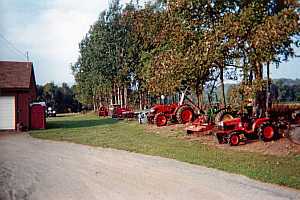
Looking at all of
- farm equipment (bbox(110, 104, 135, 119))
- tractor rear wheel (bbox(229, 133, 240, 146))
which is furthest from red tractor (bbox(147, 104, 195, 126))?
farm equipment (bbox(110, 104, 135, 119))

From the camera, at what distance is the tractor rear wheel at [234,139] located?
50.6 ft

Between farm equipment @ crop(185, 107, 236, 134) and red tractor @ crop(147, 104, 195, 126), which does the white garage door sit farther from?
farm equipment @ crop(185, 107, 236, 134)

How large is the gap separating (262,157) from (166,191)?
5456 mm

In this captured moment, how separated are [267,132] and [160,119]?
1092cm

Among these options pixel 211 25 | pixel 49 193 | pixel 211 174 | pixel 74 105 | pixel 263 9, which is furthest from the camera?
pixel 74 105

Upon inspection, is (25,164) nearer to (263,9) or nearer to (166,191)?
(166,191)

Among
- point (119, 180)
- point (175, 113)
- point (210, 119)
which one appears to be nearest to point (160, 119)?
point (175, 113)

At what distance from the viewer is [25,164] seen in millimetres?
→ 12039

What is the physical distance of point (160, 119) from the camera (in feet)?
84.3

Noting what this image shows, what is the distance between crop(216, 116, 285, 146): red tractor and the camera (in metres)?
15.4

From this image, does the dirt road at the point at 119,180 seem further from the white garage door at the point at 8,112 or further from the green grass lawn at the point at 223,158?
the white garage door at the point at 8,112

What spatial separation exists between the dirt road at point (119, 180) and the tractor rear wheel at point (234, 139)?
3.86 metres

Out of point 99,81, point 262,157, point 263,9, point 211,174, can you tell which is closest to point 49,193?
point 211,174

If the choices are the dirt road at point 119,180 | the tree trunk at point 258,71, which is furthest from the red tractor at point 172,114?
the dirt road at point 119,180
